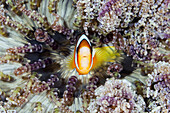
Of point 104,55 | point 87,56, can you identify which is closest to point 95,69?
point 104,55

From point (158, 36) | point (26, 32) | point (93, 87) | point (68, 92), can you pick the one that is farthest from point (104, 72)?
point (26, 32)

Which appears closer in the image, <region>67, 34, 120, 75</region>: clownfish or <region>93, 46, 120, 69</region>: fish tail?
<region>67, 34, 120, 75</region>: clownfish

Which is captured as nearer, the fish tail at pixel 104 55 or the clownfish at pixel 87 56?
the clownfish at pixel 87 56

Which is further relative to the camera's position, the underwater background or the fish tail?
the fish tail

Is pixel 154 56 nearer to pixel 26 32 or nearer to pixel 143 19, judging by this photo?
pixel 143 19
